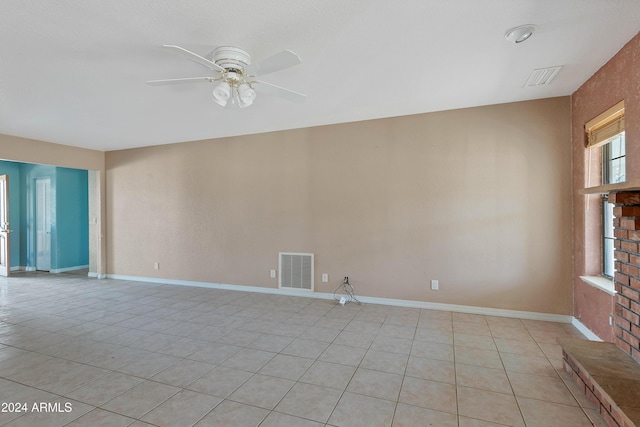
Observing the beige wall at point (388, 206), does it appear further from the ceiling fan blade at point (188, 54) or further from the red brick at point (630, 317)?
the ceiling fan blade at point (188, 54)

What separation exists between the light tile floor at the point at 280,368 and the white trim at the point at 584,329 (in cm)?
7

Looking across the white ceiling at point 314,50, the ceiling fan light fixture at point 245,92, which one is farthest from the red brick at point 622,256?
the ceiling fan light fixture at point 245,92

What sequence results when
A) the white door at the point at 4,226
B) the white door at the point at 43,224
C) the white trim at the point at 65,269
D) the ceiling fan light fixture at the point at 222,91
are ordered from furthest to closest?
the white door at the point at 43,224 < the white trim at the point at 65,269 < the white door at the point at 4,226 < the ceiling fan light fixture at the point at 222,91

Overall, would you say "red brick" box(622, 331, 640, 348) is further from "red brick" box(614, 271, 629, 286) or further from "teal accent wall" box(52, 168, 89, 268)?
"teal accent wall" box(52, 168, 89, 268)

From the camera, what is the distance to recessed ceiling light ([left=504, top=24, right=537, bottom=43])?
6.51 feet

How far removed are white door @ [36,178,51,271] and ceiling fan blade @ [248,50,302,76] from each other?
692cm

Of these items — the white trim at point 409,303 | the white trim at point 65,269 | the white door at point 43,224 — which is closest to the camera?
the white trim at point 409,303

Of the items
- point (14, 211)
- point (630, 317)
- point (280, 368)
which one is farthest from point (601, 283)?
point (14, 211)

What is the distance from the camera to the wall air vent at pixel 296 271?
437cm

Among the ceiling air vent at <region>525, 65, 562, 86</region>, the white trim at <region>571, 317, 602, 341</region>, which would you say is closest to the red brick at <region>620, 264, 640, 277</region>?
the white trim at <region>571, 317, 602, 341</region>

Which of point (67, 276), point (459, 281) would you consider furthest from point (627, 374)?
point (67, 276)

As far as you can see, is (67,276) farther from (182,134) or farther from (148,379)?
(148,379)

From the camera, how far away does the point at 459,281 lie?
12.0 feet

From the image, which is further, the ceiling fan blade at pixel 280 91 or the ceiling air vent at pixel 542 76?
the ceiling air vent at pixel 542 76
